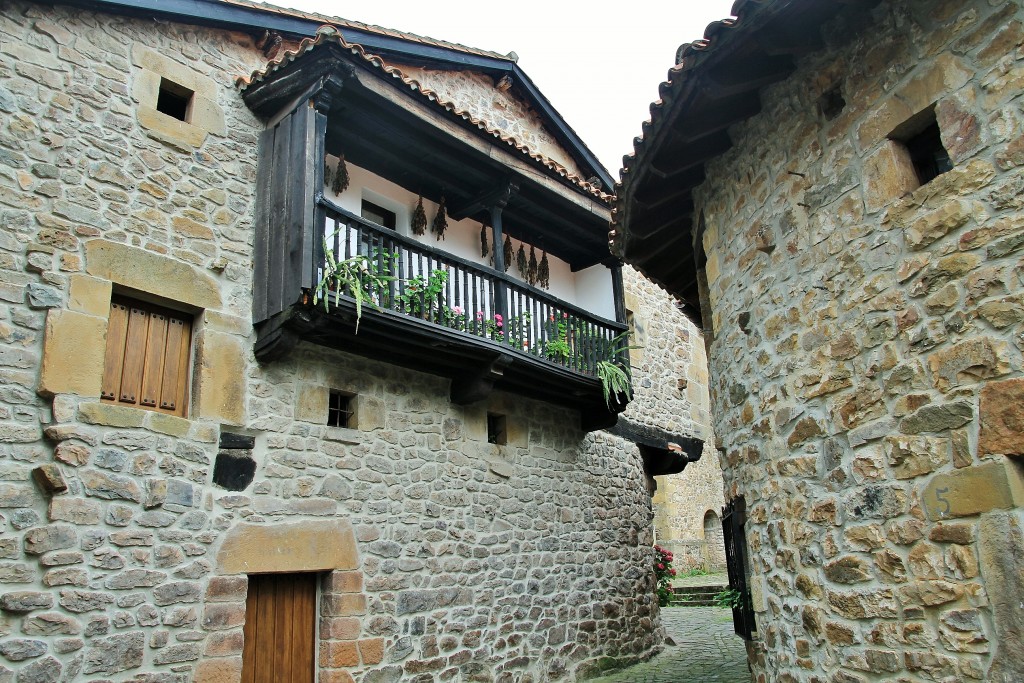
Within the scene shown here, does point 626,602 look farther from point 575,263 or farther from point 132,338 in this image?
point 132,338

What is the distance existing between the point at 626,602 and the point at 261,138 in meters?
→ 7.12

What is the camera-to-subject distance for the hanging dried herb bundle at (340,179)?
7504mm

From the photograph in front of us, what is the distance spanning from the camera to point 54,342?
5184 millimetres

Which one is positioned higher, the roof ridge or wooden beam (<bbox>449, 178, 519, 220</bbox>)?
the roof ridge

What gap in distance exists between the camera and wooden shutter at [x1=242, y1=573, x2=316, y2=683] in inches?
232

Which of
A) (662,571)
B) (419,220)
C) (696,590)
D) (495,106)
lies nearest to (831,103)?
(419,220)

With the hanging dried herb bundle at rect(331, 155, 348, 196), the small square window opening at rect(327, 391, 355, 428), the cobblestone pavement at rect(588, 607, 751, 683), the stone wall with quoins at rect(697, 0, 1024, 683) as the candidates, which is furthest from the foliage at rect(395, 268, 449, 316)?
the cobblestone pavement at rect(588, 607, 751, 683)

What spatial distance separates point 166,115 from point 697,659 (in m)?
8.51

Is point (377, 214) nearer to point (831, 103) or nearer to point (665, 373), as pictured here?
point (831, 103)

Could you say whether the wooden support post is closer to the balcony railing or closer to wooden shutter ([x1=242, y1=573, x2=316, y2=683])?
the balcony railing

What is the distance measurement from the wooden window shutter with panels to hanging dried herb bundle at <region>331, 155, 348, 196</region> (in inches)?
84.4

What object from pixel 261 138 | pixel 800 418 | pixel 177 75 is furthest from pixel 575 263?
pixel 800 418

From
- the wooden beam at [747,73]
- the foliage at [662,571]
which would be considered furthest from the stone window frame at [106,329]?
the foliage at [662,571]

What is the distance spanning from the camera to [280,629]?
240 inches
